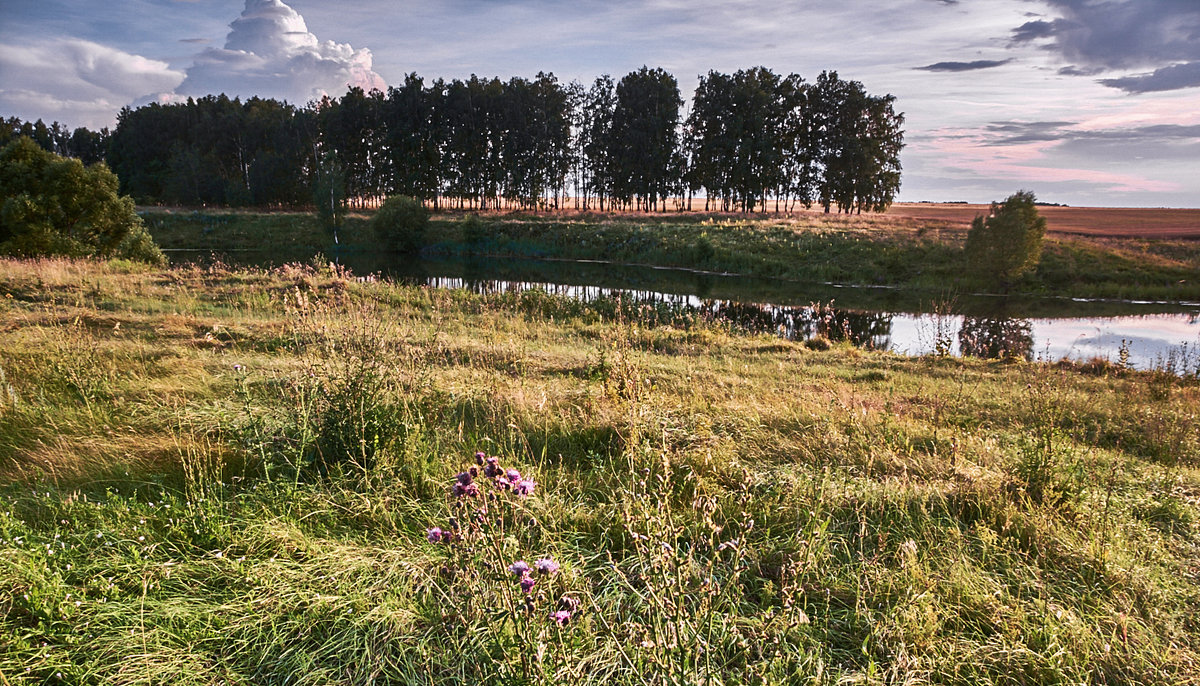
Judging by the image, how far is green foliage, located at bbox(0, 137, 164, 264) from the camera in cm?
2269

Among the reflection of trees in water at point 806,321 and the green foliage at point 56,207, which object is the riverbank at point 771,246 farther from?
the green foliage at point 56,207

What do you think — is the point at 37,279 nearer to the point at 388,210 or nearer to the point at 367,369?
the point at 367,369

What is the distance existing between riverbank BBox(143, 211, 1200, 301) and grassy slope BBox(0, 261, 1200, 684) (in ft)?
97.9

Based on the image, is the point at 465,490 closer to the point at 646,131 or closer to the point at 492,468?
the point at 492,468

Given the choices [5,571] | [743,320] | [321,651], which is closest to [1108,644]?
[321,651]

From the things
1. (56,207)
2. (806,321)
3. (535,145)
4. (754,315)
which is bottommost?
(806,321)

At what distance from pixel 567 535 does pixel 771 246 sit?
38.9 m

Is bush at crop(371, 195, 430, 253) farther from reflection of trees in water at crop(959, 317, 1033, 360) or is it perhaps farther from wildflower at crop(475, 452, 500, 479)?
wildflower at crop(475, 452, 500, 479)

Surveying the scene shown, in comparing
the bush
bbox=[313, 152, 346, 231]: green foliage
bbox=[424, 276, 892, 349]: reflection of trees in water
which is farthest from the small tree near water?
bbox=[313, 152, 346, 231]: green foliage

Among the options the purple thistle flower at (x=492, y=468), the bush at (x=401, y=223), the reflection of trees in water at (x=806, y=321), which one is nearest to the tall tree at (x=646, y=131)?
the bush at (x=401, y=223)

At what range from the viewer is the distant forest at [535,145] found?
60.4m

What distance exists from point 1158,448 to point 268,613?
925 centimetres

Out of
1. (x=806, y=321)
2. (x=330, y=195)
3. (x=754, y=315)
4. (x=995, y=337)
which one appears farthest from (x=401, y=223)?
(x=995, y=337)

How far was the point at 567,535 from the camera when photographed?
3.78 meters
